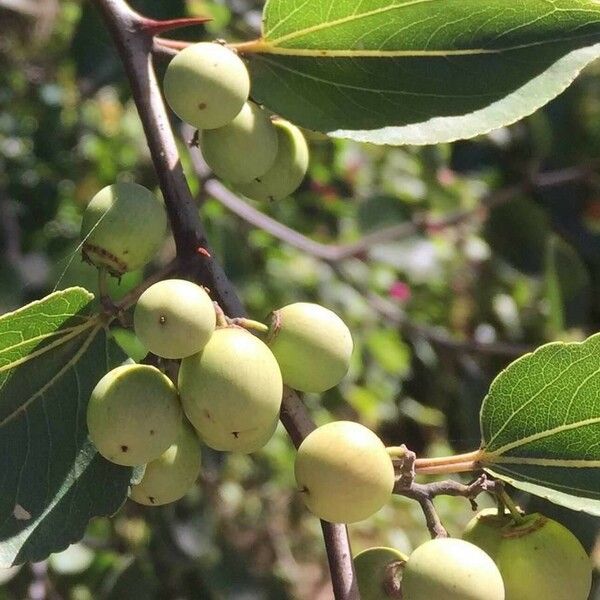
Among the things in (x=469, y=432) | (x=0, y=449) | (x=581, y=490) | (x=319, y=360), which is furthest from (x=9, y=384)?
(x=469, y=432)

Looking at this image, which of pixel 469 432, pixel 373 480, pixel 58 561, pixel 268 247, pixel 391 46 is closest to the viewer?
pixel 373 480

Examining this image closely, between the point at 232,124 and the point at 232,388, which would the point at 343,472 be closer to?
the point at 232,388

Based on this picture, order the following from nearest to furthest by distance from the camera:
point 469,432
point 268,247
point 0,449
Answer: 1. point 0,449
2. point 469,432
3. point 268,247

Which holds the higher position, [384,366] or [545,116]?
[545,116]

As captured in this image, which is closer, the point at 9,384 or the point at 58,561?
the point at 9,384

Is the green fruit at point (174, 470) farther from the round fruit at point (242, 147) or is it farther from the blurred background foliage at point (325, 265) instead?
the blurred background foliage at point (325, 265)

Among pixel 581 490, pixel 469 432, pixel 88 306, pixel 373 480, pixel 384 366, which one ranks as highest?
pixel 88 306

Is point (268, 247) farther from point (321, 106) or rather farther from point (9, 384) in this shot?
point (9, 384)
